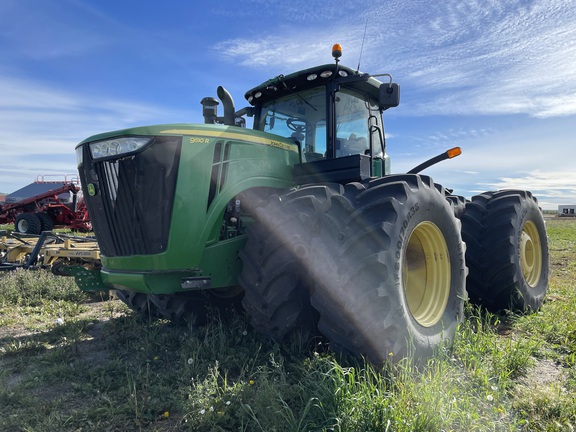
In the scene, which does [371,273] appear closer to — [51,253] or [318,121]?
[318,121]

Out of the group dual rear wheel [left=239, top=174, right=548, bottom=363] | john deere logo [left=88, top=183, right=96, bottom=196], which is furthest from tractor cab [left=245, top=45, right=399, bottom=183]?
john deere logo [left=88, top=183, right=96, bottom=196]

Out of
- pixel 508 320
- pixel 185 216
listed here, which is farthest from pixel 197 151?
pixel 508 320

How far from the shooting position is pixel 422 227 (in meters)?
3.72

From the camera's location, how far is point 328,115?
437 centimetres

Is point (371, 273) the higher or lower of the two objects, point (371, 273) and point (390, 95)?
the lower

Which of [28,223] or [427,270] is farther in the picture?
[28,223]

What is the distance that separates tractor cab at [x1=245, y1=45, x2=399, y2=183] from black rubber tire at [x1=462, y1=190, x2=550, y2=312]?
4.32 ft

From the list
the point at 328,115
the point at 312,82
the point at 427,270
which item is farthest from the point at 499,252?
the point at 312,82

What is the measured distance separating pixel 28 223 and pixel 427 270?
17.9m

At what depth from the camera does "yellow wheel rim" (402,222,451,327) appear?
3742 mm

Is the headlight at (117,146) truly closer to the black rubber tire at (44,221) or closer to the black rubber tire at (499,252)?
the black rubber tire at (499,252)

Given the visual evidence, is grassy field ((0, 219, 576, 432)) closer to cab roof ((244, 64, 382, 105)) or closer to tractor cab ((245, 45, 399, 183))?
tractor cab ((245, 45, 399, 183))

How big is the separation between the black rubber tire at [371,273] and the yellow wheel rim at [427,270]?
0.28 m

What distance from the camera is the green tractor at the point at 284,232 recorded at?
2973 millimetres
